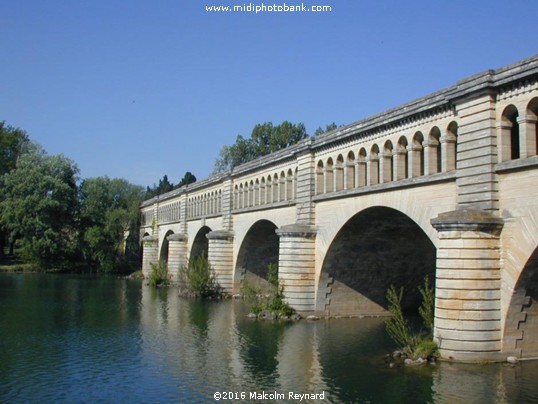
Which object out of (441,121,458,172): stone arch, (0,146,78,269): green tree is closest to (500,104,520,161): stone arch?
(441,121,458,172): stone arch

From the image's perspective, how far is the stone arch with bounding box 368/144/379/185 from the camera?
25.4 m

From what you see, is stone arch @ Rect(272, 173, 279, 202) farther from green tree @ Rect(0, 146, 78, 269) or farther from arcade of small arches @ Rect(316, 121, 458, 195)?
green tree @ Rect(0, 146, 78, 269)

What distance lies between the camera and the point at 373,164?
84.6ft

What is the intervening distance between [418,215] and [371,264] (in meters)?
8.79

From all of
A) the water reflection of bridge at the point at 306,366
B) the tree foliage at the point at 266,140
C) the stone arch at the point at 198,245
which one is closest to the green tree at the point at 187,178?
the tree foliage at the point at 266,140

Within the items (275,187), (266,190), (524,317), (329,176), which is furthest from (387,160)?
(266,190)

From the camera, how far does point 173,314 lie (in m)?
33.1

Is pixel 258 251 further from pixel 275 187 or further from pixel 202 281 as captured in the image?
pixel 275 187

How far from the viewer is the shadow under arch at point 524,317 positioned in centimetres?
1786

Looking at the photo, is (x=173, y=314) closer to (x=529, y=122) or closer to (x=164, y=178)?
(x=529, y=122)

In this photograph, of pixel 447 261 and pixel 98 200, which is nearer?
pixel 447 261

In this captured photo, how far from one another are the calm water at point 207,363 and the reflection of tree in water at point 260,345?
0.04 meters

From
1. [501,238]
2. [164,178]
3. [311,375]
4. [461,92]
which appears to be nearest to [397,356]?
[311,375]

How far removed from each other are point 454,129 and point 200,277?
2418 centimetres
